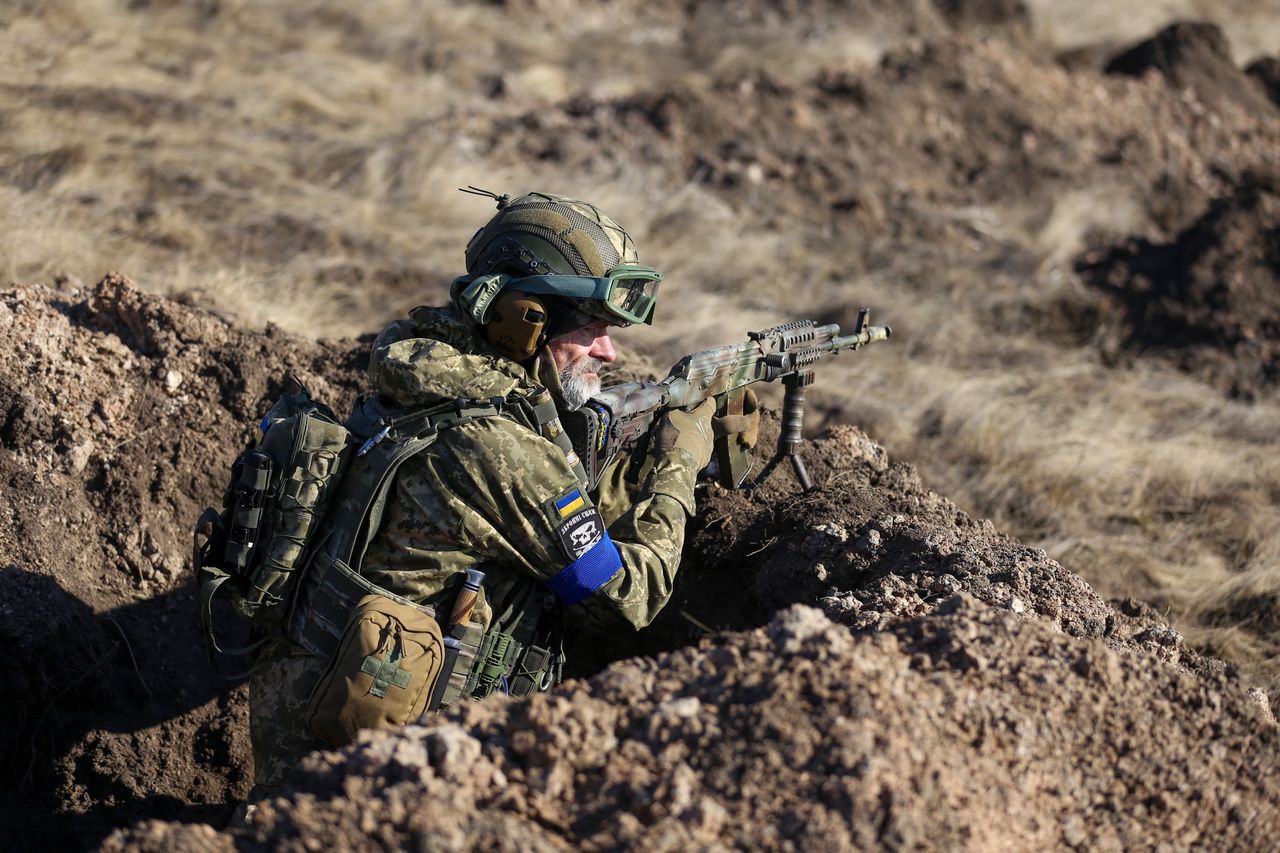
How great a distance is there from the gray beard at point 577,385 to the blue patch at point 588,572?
0.50 m

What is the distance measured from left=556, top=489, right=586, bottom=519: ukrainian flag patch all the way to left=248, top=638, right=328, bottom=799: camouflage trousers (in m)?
0.81

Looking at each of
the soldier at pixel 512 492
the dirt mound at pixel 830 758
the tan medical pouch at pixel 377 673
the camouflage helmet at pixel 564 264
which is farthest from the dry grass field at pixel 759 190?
the tan medical pouch at pixel 377 673

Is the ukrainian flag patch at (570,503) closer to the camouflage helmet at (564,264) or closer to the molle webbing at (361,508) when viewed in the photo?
the molle webbing at (361,508)

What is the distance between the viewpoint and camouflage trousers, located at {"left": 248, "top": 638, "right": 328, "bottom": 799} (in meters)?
3.28

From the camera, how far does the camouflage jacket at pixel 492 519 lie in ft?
10.3

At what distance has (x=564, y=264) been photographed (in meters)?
3.44

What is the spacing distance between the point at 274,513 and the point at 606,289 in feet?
3.67

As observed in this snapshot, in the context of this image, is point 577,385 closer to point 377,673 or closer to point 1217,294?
point 377,673

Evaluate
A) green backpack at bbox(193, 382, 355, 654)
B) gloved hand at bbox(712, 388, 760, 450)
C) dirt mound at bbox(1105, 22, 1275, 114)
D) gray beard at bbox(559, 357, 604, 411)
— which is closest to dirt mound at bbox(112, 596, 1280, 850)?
green backpack at bbox(193, 382, 355, 654)

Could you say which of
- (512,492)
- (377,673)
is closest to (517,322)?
(512,492)

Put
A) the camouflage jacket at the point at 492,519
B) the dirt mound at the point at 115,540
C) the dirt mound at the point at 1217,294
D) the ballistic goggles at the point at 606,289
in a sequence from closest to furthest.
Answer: the camouflage jacket at the point at 492,519 → the ballistic goggles at the point at 606,289 → the dirt mound at the point at 115,540 → the dirt mound at the point at 1217,294

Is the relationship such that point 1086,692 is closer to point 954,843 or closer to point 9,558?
point 954,843

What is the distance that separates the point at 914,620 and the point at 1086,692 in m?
0.43

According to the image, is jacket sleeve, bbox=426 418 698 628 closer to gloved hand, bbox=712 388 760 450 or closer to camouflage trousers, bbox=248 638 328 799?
camouflage trousers, bbox=248 638 328 799
